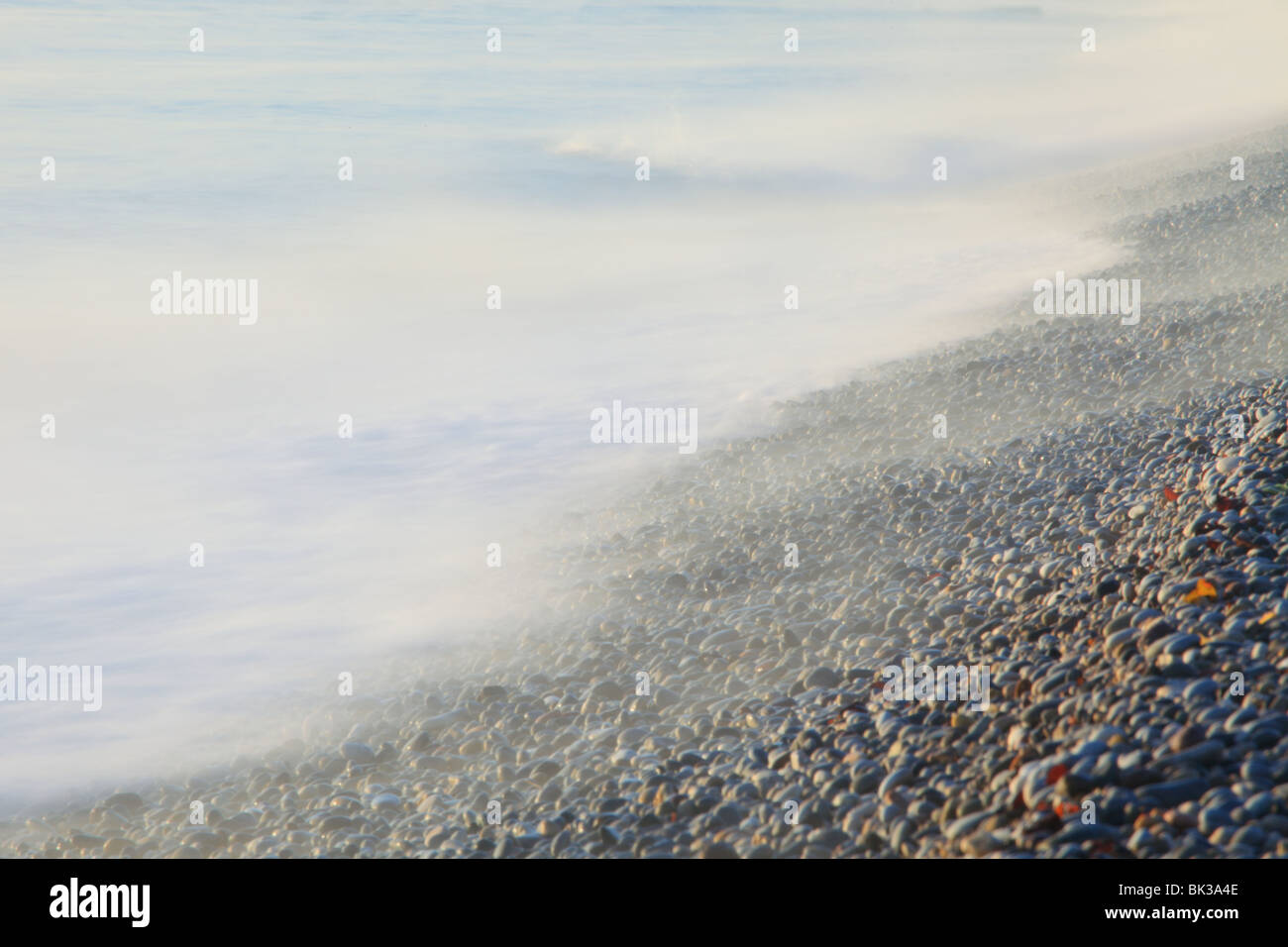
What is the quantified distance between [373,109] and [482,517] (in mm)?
45422

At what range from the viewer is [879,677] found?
6.11 meters

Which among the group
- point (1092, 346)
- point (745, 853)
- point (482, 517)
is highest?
point (1092, 346)

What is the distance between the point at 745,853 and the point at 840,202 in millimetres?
35986

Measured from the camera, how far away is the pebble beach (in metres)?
4.34

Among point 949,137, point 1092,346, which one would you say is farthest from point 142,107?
point 1092,346

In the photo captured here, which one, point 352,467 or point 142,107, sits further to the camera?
point 142,107

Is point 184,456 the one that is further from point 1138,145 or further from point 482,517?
point 1138,145

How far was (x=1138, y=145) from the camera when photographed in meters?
38.0

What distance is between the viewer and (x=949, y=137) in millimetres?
46344

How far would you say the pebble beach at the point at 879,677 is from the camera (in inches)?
171

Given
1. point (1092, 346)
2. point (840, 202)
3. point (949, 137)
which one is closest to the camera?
point (1092, 346)
